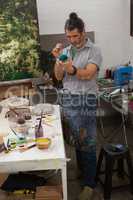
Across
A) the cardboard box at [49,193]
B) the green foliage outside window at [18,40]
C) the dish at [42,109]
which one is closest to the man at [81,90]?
the dish at [42,109]

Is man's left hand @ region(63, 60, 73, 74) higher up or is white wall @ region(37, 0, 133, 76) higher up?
white wall @ region(37, 0, 133, 76)

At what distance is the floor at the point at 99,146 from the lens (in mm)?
2607

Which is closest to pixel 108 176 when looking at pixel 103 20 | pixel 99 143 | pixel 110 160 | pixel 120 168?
pixel 110 160

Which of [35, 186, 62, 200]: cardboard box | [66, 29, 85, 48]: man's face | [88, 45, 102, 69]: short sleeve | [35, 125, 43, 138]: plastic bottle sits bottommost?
[35, 186, 62, 200]: cardboard box

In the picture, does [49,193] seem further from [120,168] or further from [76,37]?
[76,37]

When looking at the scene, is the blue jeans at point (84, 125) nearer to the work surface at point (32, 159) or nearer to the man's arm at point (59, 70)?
the man's arm at point (59, 70)

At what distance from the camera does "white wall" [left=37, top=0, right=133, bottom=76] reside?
3795mm

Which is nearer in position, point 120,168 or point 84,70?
point 84,70

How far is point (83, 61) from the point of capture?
2443mm

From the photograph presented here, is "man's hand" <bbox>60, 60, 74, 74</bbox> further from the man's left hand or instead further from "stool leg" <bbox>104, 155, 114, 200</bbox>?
"stool leg" <bbox>104, 155, 114, 200</bbox>

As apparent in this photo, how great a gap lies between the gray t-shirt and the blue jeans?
0.19 ft

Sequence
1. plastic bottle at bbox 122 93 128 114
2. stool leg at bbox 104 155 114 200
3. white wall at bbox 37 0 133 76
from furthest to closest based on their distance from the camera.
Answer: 1. white wall at bbox 37 0 133 76
2. plastic bottle at bbox 122 93 128 114
3. stool leg at bbox 104 155 114 200

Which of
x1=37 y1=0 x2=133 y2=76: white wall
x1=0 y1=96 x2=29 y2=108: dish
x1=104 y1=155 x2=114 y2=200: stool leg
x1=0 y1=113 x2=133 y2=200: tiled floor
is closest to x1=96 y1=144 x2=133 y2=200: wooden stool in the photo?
x1=104 y1=155 x2=114 y2=200: stool leg

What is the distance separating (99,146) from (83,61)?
1394mm
